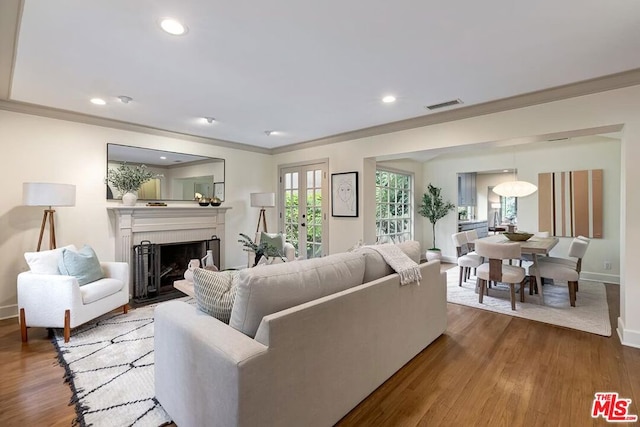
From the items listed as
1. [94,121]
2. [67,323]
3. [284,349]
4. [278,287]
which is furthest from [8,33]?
[284,349]

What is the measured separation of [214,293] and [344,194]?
356 cm

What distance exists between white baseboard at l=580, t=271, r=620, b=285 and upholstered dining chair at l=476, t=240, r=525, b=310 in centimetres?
241

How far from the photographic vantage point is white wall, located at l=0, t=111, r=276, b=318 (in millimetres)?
3451

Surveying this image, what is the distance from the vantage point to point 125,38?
220cm

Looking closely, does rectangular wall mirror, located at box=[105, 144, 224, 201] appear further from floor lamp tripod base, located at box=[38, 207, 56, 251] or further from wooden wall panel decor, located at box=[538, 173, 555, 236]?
wooden wall panel decor, located at box=[538, 173, 555, 236]

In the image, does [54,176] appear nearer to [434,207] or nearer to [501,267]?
[501,267]

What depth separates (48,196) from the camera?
3.19m

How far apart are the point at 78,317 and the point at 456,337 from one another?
3.62 meters

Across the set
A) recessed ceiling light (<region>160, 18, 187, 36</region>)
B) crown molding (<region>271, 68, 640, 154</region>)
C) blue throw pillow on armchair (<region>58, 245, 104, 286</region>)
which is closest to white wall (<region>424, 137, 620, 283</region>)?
crown molding (<region>271, 68, 640, 154</region>)

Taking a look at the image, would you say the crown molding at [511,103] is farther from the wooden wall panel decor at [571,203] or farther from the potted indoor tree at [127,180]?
the potted indoor tree at [127,180]

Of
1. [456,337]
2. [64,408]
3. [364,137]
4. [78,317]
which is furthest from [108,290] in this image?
[364,137]

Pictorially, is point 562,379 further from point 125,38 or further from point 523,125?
point 125,38

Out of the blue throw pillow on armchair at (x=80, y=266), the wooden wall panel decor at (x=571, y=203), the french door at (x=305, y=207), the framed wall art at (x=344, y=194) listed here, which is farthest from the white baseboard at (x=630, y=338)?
the blue throw pillow on armchair at (x=80, y=266)

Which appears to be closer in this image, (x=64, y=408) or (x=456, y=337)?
(x=64, y=408)
